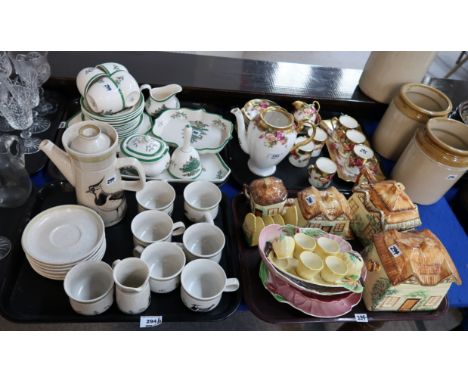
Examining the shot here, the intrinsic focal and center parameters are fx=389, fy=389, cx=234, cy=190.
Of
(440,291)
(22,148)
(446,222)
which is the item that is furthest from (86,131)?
(446,222)

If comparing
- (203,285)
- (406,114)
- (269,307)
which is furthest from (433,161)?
(203,285)

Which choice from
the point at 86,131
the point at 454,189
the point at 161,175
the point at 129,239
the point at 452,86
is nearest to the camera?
the point at 86,131

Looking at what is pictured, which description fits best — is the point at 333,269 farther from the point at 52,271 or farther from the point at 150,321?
the point at 52,271

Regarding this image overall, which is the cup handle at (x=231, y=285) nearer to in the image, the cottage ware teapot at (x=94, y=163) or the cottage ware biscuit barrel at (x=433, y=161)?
the cottage ware teapot at (x=94, y=163)

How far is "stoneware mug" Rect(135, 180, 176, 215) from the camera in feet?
3.55

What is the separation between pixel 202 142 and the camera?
130 centimetres

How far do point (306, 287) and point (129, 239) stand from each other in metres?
0.48

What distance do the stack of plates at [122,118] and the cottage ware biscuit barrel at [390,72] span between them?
34.1 inches

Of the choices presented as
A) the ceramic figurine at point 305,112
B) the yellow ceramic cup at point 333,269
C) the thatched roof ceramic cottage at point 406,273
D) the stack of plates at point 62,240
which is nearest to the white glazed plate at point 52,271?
the stack of plates at point 62,240

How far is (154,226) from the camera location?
103 cm

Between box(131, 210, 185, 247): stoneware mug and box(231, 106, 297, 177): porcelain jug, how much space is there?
35 cm

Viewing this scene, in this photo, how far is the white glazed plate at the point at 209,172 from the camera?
1150mm

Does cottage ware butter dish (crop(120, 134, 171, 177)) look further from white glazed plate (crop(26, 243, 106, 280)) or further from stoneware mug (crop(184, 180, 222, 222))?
white glazed plate (crop(26, 243, 106, 280))

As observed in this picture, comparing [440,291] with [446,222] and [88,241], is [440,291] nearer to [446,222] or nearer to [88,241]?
[446,222]
